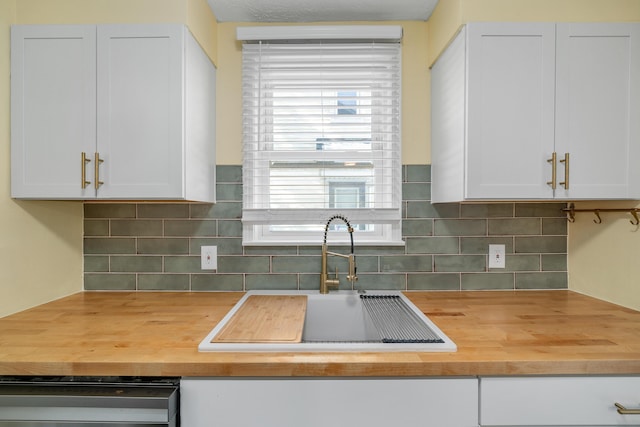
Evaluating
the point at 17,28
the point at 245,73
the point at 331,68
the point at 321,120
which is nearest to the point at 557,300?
the point at 321,120

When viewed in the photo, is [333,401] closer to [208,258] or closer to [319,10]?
[208,258]

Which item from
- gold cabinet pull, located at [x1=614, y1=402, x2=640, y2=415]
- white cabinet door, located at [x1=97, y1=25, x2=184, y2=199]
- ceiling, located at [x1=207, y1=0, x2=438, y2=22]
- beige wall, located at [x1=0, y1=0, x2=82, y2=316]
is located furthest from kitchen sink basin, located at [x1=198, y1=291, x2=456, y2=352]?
ceiling, located at [x1=207, y1=0, x2=438, y2=22]

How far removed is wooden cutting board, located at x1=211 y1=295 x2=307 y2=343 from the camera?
120 centimetres

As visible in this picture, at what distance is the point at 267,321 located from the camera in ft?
4.55

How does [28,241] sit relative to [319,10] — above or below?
below

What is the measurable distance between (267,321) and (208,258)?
2.21 ft

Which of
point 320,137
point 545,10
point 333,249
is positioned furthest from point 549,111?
point 333,249

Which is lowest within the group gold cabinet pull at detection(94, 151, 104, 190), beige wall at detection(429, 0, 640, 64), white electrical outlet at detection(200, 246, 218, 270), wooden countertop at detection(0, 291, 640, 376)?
wooden countertop at detection(0, 291, 640, 376)

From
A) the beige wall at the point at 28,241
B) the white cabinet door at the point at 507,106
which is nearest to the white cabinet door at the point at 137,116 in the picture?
the beige wall at the point at 28,241

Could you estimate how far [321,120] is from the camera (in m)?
1.93

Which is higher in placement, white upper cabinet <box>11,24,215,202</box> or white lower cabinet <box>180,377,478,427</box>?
white upper cabinet <box>11,24,215,202</box>

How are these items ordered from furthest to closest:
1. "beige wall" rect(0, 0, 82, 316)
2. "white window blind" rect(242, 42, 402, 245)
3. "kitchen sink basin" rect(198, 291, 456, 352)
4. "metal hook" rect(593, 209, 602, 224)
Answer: "white window blind" rect(242, 42, 402, 245)
"metal hook" rect(593, 209, 602, 224)
"beige wall" rect(0, 0, 82, 316)
"kitchen sink basin" rect(198, 291, 456, 352)

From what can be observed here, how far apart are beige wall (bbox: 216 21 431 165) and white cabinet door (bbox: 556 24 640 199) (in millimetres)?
609

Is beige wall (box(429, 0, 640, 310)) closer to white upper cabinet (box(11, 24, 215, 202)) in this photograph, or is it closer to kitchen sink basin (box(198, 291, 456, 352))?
kitchen sink basin (box(198, 291, 456, 352))
